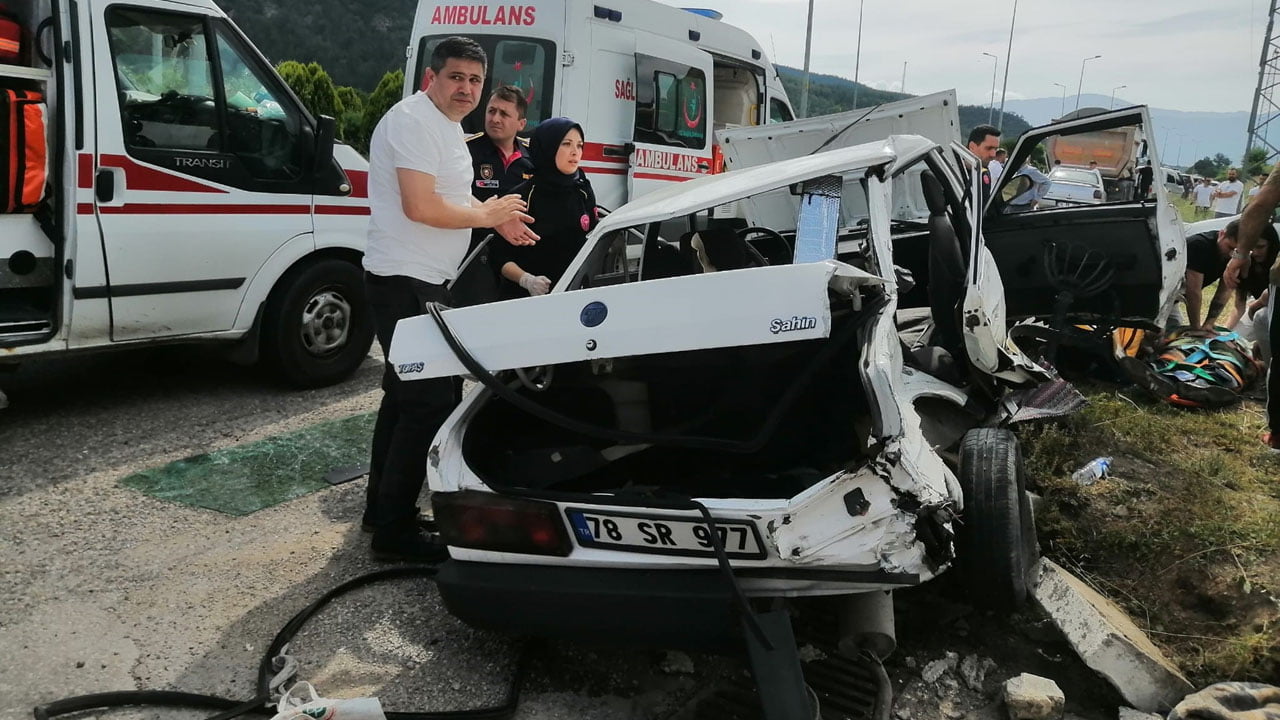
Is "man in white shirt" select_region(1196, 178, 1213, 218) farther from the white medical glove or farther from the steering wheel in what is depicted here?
the white medical glove

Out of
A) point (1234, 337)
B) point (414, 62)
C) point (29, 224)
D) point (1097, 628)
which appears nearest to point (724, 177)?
point (1097, 628)

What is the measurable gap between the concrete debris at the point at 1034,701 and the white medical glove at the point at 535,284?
216 centimetres

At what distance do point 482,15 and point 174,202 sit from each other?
3297 mm

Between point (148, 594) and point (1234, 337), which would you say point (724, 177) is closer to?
point (148, 594)

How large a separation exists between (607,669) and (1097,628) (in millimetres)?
1462

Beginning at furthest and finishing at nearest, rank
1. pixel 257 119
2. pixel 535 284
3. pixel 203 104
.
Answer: pixel 257 119 → pixel 203 104 → pixel 535 284

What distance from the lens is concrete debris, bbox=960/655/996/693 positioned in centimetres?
268

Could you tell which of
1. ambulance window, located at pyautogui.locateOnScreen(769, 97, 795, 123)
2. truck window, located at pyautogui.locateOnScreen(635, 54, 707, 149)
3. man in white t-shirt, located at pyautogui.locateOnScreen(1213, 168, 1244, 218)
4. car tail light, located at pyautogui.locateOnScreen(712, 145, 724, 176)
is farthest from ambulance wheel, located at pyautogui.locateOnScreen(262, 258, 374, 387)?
man in white t-shirt, located at pyautogui.locateOnScreen(1213, 168, 1244, 218)

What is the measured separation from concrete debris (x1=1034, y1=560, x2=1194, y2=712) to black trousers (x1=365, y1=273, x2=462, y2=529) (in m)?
2.14

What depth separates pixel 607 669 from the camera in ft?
9.08

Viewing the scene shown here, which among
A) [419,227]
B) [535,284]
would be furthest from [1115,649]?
[419,227]

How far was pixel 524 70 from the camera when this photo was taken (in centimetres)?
695

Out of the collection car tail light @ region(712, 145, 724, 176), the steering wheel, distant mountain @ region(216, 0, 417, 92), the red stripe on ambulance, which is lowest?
the steering wheel

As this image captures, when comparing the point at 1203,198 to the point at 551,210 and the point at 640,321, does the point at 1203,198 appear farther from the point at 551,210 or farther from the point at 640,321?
the point at 640,321
